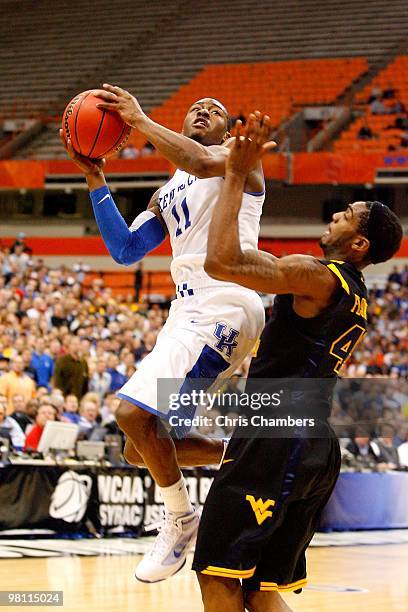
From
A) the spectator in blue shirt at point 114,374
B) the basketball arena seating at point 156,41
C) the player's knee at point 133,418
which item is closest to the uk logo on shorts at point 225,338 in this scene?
the player's knee at point 133,418

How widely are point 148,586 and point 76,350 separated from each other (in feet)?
17.5

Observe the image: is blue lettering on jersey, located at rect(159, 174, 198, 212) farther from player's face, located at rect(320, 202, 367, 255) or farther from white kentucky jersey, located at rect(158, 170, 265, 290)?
player's face, located at rect(320, 202, 367, 255)

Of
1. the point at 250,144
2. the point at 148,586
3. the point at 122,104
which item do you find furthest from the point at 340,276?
the point at 148,586

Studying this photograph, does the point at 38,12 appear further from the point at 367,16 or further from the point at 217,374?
the point at 217,374

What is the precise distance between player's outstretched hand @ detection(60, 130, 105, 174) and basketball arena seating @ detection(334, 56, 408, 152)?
61.5ft

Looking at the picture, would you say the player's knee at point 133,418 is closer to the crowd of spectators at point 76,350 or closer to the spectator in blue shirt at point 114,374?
the crowd of spectators at point 76,350

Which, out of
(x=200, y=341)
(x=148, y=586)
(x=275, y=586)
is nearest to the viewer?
(x=275, y=586)

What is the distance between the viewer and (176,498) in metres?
4.94

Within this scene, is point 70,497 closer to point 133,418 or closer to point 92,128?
point 133,418

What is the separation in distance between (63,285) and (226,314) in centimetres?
1391

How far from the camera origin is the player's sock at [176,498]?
195 inches

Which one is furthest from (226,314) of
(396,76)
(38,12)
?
(38,12)

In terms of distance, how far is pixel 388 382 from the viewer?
15500 mm

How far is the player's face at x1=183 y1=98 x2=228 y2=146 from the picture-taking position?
5.14m
